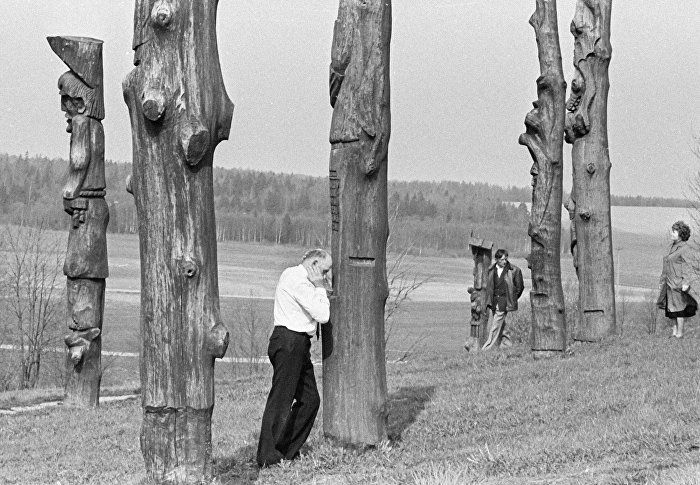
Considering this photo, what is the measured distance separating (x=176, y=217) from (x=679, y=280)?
10855mm

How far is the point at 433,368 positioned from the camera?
50.2ft

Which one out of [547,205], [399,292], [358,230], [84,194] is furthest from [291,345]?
[399,292]

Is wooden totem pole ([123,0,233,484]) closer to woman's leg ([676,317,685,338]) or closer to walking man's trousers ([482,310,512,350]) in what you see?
woman's leg ([676,317,685,338])

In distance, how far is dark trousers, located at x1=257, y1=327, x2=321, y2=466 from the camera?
8.55m

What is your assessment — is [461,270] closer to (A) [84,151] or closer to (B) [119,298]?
(B) [119,298]

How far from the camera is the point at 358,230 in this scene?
28.6 ft

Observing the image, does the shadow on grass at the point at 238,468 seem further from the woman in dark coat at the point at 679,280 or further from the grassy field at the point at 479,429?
the woman in dark coat at the point at 679,280

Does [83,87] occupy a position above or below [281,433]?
above

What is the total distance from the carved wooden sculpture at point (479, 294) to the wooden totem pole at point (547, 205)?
796 cm

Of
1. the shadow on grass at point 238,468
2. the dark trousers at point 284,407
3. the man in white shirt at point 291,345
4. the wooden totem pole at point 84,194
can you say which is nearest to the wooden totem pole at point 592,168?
the wooden totem pole at point 84,194

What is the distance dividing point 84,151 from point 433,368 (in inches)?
247

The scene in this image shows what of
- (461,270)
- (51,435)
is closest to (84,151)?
(51,435)

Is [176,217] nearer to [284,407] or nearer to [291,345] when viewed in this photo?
[291,345]

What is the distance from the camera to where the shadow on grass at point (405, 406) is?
9.94 metres
